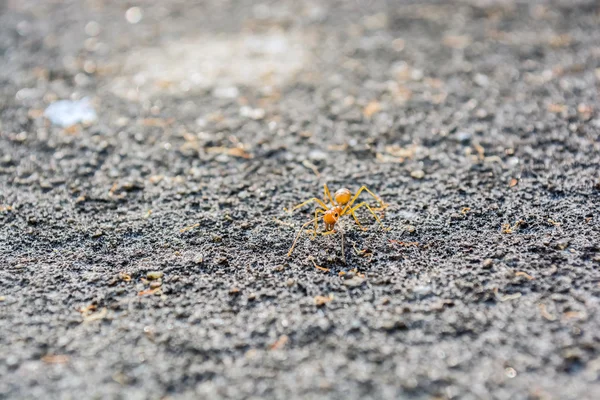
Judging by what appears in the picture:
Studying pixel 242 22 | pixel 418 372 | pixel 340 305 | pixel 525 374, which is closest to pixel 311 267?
pixel 340 305

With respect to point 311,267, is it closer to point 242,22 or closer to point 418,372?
point 418,372

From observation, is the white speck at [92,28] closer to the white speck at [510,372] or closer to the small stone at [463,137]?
the small stone at [463,137]

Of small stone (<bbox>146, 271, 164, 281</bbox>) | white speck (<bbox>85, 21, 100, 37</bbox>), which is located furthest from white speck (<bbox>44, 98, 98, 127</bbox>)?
small stone (<bbox>146, 271, 164, 281</bbox>)

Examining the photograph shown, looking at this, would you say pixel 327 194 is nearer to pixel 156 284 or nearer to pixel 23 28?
pixel 156 284

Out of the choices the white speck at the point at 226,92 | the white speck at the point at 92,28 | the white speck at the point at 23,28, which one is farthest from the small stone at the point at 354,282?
the white speck at the point at 23,28

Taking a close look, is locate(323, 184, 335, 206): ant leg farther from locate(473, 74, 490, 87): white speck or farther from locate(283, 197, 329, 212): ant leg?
locate(473, 74, 490, 87): white speck
